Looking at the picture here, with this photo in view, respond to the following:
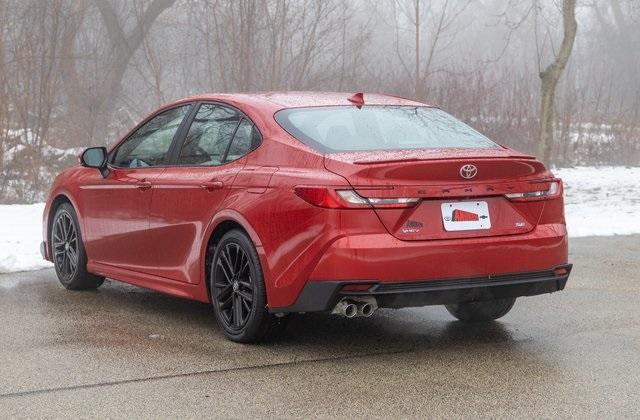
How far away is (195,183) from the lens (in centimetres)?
667

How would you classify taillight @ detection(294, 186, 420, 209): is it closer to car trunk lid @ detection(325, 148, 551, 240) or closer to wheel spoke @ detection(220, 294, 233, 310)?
car trunk lid @ detection(325, 148, 551, 240)

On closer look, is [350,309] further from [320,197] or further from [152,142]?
[152,142]

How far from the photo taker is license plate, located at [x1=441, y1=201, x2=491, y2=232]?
5.71 metres

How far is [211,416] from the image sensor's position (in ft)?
15.4

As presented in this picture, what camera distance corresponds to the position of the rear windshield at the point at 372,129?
20.1 feet

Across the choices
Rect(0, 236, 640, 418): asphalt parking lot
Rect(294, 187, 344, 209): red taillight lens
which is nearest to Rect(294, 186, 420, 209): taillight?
Rect(294, 187, 344, 209): red taillight lens

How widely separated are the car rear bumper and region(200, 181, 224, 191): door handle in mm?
898

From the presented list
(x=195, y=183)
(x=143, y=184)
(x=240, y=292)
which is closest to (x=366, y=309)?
(x=240, y=292)

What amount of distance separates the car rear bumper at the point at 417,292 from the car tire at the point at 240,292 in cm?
18

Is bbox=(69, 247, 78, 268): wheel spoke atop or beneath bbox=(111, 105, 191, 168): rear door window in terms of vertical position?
beneath

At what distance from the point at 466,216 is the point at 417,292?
49cm

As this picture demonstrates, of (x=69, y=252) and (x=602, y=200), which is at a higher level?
(x=69, y=252)

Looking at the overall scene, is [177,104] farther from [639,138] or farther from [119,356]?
[639,138]

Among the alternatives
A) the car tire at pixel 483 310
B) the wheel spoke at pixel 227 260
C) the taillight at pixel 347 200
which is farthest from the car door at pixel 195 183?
the car tire at pixel 483 310
